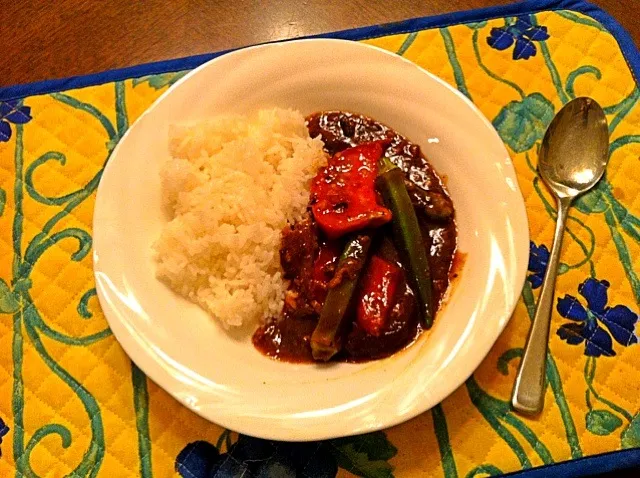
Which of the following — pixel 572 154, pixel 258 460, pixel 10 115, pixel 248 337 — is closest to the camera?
pixel 258 460

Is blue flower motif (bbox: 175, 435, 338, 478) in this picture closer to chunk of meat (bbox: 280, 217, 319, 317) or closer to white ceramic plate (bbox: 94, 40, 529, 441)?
white ceramic plate (bbox: 94, 40, 529, 441)

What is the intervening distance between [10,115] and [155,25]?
722mm

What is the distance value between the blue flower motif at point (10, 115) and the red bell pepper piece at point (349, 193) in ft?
4.01

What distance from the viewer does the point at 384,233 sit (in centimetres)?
204

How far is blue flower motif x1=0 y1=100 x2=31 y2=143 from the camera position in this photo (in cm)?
238

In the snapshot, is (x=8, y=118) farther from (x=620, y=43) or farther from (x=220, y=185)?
→ (x=620, y=43)

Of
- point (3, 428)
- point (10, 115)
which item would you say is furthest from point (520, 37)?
point (3, 428)

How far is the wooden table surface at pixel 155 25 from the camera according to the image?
101 inches

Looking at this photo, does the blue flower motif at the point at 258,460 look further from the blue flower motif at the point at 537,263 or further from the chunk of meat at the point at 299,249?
the blue flower motif at the point at 537,263

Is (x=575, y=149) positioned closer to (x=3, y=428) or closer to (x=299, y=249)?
(x=299, y=249)

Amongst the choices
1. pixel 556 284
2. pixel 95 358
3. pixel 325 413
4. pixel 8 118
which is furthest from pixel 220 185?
pixel 556 284

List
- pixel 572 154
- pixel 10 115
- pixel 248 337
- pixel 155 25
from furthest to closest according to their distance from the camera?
pixel 155 25 < pixel 10 115 < pixel 572 154 < pixel 248 337

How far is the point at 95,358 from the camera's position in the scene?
200 centimetres

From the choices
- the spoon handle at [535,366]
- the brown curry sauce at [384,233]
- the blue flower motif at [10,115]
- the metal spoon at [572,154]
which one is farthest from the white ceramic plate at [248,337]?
the blue flower motif at [10,115]
